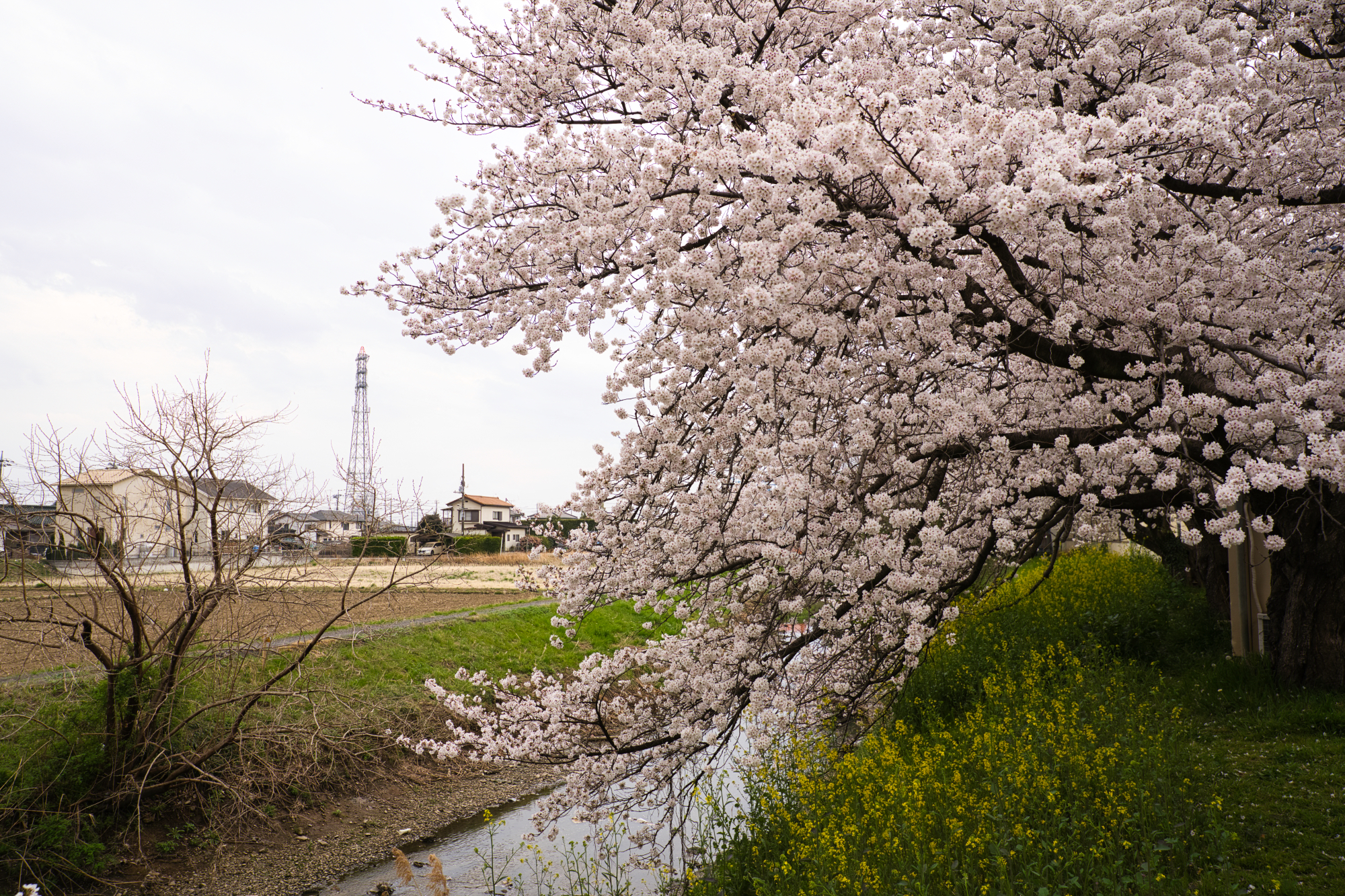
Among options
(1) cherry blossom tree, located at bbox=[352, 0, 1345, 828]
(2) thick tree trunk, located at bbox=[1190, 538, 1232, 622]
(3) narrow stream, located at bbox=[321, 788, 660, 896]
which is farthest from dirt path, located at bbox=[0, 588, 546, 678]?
(2) thick tree trunk, located at bbox=[1190, 538, 1232, 622]

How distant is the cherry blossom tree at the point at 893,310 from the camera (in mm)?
3730

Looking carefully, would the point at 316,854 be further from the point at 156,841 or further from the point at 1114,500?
the point at 1114,500

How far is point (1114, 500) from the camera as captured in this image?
546cm

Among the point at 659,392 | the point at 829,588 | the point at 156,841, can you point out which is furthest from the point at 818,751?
the point at 156,841

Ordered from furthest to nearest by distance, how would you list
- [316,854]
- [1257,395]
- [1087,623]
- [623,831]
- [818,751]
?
[1087,623] < [316,854] < [818,751] < [623,831] < [1257,395]

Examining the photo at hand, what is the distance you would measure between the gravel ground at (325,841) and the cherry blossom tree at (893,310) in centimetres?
315

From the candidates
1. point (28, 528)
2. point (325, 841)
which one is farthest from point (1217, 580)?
point (28, 528)

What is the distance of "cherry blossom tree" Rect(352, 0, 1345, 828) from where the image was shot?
373 centimetres

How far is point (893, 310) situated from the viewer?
168 inches

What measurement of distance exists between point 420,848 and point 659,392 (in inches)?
267

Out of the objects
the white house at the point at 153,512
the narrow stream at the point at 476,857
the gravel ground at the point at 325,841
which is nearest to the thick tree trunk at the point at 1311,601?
the narrow stream at the point at 476,857

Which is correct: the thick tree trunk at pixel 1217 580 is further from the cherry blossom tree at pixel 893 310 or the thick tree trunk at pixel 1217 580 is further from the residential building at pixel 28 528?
the residential building at pixel 28 528

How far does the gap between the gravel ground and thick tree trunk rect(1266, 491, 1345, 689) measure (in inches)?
346

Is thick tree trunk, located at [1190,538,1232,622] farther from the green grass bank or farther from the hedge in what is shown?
the hedge
